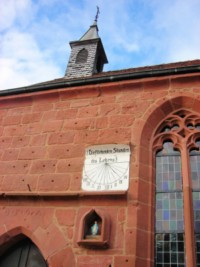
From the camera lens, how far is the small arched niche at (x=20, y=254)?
4.56m

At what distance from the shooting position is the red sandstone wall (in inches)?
164

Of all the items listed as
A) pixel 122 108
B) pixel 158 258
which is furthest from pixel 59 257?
pixel 122 108

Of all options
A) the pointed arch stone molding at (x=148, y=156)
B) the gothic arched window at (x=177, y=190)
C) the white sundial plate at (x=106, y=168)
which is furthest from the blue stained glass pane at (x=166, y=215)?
the white sundial plate at (x=106, y=168)

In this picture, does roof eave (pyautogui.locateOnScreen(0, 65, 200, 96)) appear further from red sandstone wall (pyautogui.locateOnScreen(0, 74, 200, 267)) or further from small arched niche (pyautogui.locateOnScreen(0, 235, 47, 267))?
small arched niche (pyautogui.locateOnScreen(0, 235, 47, 267))

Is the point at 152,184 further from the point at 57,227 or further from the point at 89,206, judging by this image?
the point at 57,227

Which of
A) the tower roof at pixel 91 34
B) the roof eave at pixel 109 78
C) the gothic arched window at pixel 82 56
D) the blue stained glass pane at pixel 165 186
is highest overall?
the tower roof at pixel 91 34

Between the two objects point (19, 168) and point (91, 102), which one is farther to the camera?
point (91, 102)

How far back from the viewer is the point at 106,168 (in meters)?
4.76

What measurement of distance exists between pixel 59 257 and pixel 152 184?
1.60 m

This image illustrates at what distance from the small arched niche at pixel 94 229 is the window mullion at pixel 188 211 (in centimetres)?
Result: 100

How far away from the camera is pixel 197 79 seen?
213 inches

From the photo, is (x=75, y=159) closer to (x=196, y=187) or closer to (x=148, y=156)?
(x=148, y=156)

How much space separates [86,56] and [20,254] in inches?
260

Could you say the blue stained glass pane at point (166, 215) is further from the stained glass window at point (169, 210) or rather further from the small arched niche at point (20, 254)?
the small arched niche at point (20, 254)
